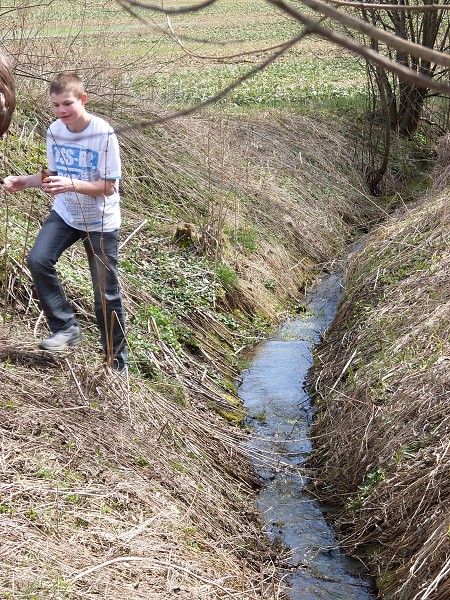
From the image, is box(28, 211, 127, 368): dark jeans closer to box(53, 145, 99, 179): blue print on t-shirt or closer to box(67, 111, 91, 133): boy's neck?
box(53, 145, 99, 179): blue print on t-shirt

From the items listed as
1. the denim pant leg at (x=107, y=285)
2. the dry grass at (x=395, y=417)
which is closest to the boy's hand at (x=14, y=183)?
the denim pant leg at (x=107, y=285)

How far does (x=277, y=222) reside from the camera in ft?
32.0

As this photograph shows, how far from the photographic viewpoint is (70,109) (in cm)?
439

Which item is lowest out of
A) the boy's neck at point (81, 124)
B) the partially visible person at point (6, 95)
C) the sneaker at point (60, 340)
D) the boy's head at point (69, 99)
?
the sneaker at point (60, 340)

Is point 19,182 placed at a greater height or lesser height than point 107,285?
greater

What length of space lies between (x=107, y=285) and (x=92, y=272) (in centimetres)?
12

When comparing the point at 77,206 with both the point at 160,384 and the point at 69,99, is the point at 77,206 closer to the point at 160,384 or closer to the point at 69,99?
the point at 69,99

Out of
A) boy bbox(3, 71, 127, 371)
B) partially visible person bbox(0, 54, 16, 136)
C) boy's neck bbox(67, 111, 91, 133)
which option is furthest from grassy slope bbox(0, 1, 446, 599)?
boy's neck bbox(67, 111, 91, 133)

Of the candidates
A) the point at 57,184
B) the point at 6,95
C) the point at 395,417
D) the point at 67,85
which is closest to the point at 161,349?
the point at 395,417

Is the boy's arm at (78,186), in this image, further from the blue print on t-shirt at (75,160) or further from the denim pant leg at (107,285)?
the denim pant leg at (107,285)

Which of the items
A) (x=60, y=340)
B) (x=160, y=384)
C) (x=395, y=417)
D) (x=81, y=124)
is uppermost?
(x=81, y=124)

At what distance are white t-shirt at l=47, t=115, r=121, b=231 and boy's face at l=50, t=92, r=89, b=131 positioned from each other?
5 cm

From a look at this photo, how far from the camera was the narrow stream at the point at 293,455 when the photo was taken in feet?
14.5

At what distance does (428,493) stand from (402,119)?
1061cm
